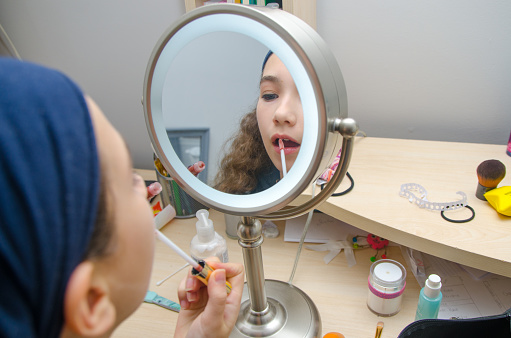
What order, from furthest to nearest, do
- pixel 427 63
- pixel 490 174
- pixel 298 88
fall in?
pixel 427 63
pixel 490 174
pixel 298 88

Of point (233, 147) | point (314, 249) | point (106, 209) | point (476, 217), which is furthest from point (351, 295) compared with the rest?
point (106, 209)

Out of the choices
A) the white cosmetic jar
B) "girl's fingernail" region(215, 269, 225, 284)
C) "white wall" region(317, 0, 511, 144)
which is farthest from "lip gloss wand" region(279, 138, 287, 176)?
Result: "white wall" region(317, 0, 511, 144)

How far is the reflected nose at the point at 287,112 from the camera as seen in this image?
39 centimetres

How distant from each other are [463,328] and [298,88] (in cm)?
36

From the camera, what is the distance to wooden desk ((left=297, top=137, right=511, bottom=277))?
1.81 feet

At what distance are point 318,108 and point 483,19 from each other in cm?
67

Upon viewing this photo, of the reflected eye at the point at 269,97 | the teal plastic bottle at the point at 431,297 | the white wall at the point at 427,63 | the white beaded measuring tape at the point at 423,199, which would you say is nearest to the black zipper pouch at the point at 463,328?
the teal plastic bottle at the point at 431,297

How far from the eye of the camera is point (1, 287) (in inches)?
9.5

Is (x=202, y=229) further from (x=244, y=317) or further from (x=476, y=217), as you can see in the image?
(x=476, y=217)

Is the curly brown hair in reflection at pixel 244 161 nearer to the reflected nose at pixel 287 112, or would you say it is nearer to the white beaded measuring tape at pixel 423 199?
the reflected nose at pixel 287 112

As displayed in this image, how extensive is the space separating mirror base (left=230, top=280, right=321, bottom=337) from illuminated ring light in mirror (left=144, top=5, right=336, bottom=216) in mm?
208

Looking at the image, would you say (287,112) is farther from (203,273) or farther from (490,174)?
(490,174)

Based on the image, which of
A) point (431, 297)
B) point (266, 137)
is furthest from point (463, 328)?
point (266, 137)

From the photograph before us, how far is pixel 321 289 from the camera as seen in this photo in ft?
2.11
